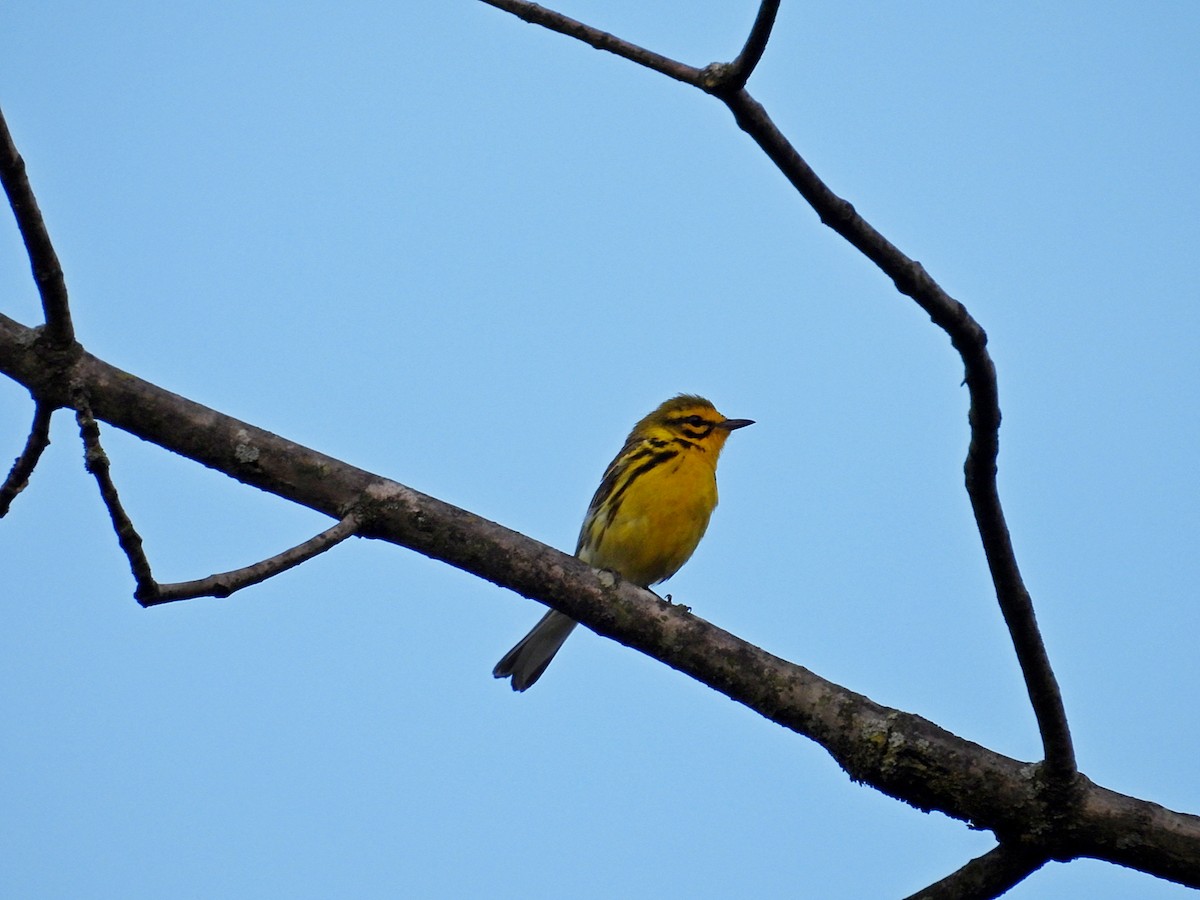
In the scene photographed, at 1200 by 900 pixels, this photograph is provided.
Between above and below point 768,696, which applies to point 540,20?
above

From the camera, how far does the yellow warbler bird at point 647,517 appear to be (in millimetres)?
7348

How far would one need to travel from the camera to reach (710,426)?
8172 mm

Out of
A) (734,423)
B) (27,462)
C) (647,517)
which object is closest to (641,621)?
(27,462)

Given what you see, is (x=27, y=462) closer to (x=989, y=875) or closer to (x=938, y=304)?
(x=938, y=304)

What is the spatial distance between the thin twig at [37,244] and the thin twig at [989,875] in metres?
2.92

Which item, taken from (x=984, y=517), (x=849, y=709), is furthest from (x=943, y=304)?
(x=849, y=709)

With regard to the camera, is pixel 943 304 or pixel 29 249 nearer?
pixel 943 304

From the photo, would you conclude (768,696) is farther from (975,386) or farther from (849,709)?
(975,386)

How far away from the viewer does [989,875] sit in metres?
3.73

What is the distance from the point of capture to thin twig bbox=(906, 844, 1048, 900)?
3.71 metres

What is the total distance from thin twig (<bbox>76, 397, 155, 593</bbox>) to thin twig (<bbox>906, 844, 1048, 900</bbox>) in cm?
226

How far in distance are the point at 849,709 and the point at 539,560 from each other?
1.05 metres

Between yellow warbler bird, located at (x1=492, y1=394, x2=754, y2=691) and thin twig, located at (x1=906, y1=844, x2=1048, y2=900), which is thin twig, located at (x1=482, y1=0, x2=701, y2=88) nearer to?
thin twig, located at (x1=906, y1=844, x2=1048, y2=900)

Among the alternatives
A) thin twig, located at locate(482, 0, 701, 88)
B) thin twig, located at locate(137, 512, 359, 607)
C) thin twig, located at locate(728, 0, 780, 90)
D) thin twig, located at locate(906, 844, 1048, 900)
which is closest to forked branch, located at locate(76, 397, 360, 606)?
thin twig, located at locate(137, 512, 359, 607)
